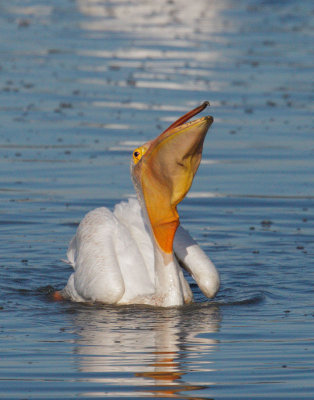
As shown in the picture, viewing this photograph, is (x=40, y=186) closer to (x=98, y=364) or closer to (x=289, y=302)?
(x=289, y=302)

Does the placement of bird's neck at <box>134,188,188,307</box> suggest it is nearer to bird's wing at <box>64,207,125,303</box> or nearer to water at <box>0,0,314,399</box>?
water at <box>0,0,314,399</box>

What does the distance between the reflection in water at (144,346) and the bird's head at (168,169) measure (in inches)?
23.5

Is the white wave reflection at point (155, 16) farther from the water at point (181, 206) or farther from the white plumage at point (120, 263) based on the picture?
the white plumage at point (120, 263)

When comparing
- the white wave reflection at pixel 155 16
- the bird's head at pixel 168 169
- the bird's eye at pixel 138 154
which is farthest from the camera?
the white wave reflection at pixel 155 16

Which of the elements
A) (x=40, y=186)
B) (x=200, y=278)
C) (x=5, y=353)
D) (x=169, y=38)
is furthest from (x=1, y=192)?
(x=169, y=38)

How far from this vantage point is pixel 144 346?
706 cm

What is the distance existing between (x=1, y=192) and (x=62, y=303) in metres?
3.77

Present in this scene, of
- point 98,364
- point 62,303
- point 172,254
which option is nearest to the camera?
point 98,364

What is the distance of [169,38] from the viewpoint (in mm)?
22922

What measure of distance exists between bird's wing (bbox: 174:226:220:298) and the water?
21 centimetres

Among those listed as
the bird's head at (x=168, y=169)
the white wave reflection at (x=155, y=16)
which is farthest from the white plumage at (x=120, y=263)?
the white wave reflection at (x=155, y=16)

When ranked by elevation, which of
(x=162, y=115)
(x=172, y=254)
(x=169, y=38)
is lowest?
(x=172, y=254)

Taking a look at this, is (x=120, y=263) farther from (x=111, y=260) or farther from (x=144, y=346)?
(x=144, y=346)

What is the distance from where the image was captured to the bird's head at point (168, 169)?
702cm
